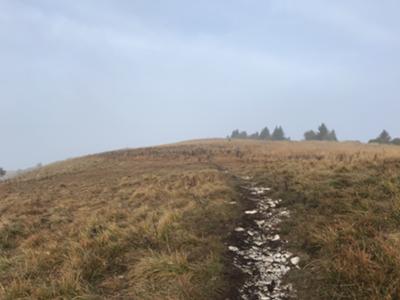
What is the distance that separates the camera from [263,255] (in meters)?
6.12

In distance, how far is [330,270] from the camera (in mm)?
4977

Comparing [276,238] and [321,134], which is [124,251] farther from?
[321,134]

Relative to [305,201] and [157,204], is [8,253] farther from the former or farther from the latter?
[305,201]

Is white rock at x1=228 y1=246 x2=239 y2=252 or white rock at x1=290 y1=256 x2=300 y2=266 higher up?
white rock at x1=228 y1=246 x2=239 y2=252

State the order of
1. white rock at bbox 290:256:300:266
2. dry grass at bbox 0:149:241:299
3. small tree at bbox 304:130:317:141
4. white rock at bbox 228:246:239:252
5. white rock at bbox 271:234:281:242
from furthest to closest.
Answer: small tree at bbox 304:130:317:141 < white rock at bbox 271:234:281:242 < white rock at bbox 228:246:239:252 < white rock at bbox 290:256:300:266 < dry grass at bbox 0:149:241:299

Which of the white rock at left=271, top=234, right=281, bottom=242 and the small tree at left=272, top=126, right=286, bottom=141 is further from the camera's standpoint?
the small tree at left=272, top=126, right=286, bottom=141

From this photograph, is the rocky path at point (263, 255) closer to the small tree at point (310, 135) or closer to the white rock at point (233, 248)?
the white rock at point (233, 248)

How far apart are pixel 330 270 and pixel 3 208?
47.8 ft

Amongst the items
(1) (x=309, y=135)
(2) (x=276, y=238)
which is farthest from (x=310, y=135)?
(2) (x=276, y=238)

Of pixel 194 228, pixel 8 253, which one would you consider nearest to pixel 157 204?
pixel 194 228

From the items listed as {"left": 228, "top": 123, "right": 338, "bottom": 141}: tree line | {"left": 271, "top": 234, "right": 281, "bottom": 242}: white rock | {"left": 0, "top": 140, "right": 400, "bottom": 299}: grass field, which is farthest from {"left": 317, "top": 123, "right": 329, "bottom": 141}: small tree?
{"left": 271, "top": 234, "right": 281, "bottom": 242}: white rock

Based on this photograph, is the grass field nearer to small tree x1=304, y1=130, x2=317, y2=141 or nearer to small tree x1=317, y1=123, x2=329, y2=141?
small tree x1=317, y1=123, x2=329, y2=141

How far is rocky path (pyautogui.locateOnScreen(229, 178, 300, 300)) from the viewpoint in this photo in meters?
4.98

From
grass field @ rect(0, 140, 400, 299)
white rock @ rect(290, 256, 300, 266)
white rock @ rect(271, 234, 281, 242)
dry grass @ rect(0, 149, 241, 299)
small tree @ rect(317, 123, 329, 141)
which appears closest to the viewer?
grass field @ rect(0, 140, 400, 299)
